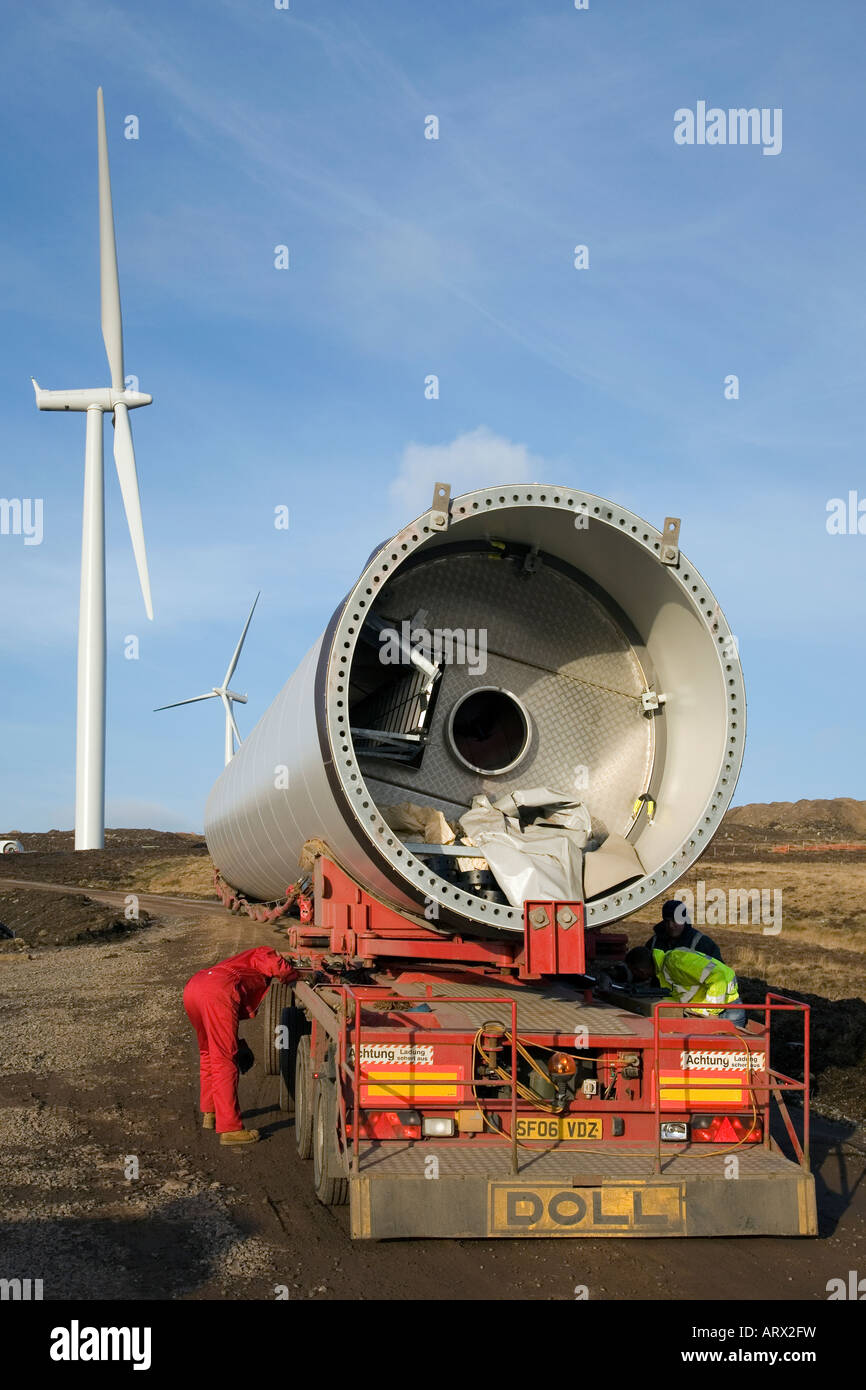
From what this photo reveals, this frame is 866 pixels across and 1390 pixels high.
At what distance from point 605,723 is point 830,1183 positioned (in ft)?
11.3

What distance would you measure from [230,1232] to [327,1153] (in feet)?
2.31

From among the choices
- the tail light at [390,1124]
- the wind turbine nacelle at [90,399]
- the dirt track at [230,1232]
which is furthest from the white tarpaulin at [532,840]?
the wind turbine nacelle at [90,399]

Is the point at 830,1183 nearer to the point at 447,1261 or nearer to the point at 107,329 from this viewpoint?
the point at 447,1261

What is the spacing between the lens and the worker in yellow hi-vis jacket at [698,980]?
27.3 feet

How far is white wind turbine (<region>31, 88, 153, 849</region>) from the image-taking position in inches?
1216

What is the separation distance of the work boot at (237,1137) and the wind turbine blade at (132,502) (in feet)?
77.2

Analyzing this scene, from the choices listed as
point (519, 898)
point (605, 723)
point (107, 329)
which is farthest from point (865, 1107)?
point (107, 329)

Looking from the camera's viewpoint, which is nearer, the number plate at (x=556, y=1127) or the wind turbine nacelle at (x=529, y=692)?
the number plate at (x=556, y=1127)

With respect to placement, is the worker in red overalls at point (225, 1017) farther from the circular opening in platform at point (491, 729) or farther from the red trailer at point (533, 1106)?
the circular opening in platform at point (491, 729)

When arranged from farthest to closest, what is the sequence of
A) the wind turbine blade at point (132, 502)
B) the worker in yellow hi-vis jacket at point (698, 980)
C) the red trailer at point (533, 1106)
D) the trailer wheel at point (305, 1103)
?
1. the wind turbine blade at point (132, 502)
2. the trailer wheel at point (305, 1103)
3. the worker in yellow hi-vis jacket at point (698, 980)
4. the red trailer at point (533, 1106)
